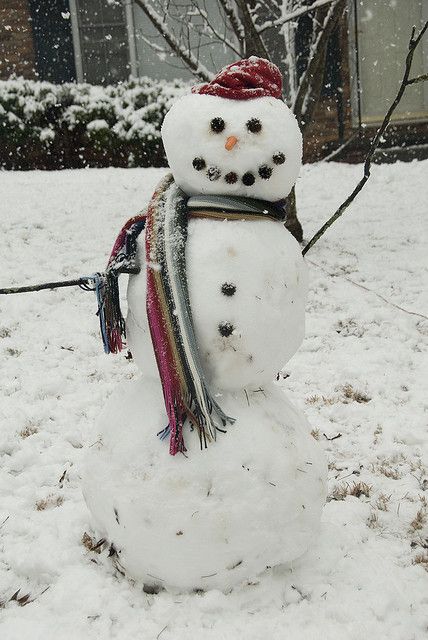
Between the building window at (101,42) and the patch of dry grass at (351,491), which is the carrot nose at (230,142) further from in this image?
the building window at (101,42)

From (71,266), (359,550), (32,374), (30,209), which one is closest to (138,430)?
(359,550)

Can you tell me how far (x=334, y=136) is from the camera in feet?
35.7

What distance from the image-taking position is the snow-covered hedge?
8945mm

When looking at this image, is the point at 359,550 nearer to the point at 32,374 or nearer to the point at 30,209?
the point at 32,374

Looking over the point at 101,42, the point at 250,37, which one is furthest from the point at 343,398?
the point at 101,42

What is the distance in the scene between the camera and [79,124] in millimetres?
9148

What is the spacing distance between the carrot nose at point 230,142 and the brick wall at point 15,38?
32.5 feet

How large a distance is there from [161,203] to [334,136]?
9.44m

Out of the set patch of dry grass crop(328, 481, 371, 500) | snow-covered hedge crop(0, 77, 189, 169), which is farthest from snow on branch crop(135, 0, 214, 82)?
patch of dry grass crop(328, 481, 371, 500)

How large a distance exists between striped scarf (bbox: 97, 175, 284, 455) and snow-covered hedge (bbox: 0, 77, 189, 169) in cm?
735

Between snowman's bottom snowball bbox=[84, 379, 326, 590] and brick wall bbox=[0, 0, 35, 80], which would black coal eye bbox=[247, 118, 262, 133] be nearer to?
snowman's bottom snowball bbox=[84, 379, 326, 590]

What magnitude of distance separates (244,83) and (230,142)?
272 millimetres

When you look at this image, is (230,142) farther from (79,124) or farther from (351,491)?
(79,124)

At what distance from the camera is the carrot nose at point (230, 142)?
2010 mm
